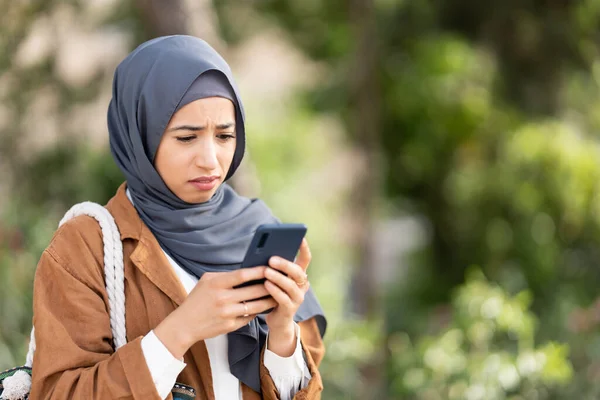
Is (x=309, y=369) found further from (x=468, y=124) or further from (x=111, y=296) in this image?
(x=468, y=124)

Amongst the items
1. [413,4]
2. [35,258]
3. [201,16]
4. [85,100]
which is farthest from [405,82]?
[35,258]

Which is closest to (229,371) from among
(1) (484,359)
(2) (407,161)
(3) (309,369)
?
(3) (309,369)

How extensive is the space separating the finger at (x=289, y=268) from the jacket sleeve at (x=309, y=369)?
0.87ft

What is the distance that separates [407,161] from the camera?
289 inches

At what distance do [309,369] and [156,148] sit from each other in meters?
0.64

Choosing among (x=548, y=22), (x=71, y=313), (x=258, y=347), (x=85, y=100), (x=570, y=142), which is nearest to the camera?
(x=71, y=313)

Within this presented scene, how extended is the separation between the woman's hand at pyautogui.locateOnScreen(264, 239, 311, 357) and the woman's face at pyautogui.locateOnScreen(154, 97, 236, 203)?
0.26 meters

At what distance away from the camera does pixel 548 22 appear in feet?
23.3

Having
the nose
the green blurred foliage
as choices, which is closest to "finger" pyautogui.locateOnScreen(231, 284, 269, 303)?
the nose

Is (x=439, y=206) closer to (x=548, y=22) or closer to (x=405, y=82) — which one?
(x=405, y=82)

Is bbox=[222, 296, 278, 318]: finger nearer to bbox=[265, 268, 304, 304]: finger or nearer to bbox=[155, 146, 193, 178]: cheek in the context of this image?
bbox=[265, 268, 304, 304]: finger

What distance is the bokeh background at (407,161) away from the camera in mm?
3959

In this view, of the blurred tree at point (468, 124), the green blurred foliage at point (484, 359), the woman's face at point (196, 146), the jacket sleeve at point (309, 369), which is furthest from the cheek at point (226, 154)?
the blurred tree at point (468, 124)

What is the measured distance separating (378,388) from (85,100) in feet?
9.83
